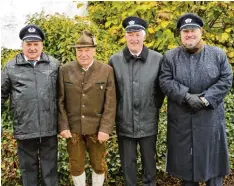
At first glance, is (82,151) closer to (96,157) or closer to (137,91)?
(96,157)

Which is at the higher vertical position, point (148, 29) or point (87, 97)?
point (148, 29)

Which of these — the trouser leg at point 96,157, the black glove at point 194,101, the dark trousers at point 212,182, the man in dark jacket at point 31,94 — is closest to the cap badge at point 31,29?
the man in dark jacket at point 31,94

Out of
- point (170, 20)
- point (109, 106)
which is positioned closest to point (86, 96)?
point (109, 106)

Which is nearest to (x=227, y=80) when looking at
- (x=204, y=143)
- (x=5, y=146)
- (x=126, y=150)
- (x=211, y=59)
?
(x=211, y=59)

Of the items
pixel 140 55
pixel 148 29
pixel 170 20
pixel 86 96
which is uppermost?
pixel 170 20

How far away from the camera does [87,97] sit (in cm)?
475

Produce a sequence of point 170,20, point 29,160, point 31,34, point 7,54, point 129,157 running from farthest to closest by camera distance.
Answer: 1. point 7,54
2. point 170,20
3. point 129,157
4. point 29,160
5. point 31,34

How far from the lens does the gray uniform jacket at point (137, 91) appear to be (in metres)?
4.75

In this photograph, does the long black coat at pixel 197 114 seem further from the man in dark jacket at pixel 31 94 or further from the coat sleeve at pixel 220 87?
the man in dark jacket at pixel 31 94

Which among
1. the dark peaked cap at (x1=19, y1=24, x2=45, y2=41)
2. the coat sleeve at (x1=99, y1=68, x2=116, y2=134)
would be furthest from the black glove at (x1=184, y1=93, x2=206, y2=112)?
the dark peaked cap at (x1=19, y1=24, x2=45, y2=41)

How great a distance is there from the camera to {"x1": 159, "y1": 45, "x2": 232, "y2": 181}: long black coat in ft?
15.0

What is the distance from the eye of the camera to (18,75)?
460cm

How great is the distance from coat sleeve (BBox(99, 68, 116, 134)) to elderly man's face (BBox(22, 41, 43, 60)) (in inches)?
30.2

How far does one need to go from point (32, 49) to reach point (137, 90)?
114cm
